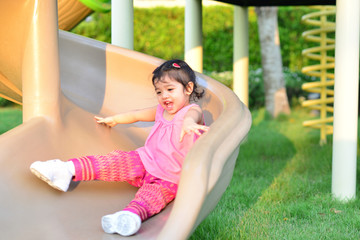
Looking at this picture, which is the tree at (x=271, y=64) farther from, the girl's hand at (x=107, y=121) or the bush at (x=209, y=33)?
the girl's hand at (x=107, y=121)

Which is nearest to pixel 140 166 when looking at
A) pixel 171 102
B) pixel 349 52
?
pixel 171 102

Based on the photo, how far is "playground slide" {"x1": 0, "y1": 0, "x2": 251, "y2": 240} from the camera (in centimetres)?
187

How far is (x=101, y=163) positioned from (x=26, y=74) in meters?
0.62

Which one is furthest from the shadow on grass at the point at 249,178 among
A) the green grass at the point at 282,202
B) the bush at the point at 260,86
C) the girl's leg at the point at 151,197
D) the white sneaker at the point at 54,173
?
the bush at the point at 260,86

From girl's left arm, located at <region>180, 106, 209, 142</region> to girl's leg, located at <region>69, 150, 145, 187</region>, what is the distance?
1.14ft

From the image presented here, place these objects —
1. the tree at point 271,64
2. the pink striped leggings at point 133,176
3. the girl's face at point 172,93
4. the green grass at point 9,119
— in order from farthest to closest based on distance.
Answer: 1. the tree at point 271,64
2. the green grass at point 9,119
3. the girl's face at point 172,93
4. the pink striped leggings at point 133,176

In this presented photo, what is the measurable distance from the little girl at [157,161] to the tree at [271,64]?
24.2 ft

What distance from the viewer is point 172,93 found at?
2.56 meters

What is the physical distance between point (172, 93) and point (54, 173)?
29.4 inches

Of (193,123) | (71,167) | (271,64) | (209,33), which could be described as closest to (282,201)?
(193,123)

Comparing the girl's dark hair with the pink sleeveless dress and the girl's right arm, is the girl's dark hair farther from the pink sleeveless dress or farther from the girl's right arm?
the girl's right arm

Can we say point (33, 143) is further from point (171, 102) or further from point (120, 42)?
point (120, 42)

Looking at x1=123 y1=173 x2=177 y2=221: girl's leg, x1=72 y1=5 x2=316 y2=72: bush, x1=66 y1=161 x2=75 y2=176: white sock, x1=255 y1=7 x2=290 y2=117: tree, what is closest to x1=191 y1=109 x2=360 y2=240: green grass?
x1=123 y1=173 x2=177 y2=221: girl's leg

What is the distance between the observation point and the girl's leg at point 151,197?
7.29 feet
